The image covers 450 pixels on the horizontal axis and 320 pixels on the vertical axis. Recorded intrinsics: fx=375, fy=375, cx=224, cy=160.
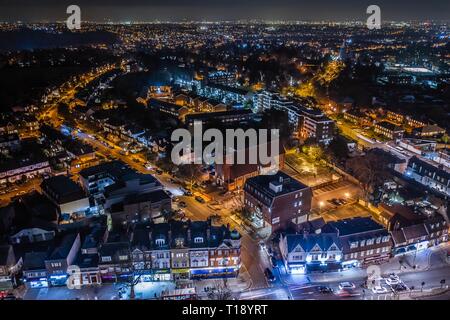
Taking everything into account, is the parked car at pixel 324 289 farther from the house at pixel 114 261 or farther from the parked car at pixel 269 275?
the house at pixel 114 261

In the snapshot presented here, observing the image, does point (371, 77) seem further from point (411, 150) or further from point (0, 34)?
point (0, 34)

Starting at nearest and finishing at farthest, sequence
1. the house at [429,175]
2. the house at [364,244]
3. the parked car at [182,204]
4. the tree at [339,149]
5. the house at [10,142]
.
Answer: the house at [364,244], the parked car at [182,204], the house at [429,175], the tree at [339,149], the house at [10,142]

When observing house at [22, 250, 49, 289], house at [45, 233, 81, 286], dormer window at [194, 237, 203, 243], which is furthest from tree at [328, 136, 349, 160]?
house at [22, 250, 49, 289]

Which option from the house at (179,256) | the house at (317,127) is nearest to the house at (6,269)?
the house at (179,256)

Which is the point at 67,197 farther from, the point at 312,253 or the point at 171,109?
the point at 171,109
